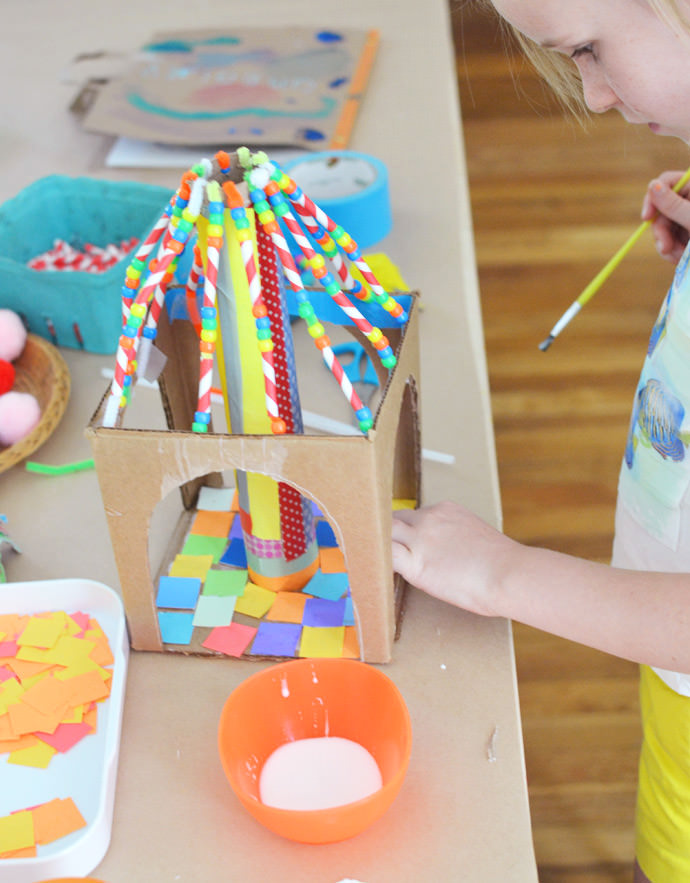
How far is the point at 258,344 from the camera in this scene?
1.96 ft

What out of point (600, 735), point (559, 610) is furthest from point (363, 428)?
point (600, 735)

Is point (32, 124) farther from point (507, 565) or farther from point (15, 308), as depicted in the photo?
point (507, 565)

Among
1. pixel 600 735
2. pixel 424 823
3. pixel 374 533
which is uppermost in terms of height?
pixel 374 533

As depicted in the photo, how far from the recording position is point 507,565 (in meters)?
0.64

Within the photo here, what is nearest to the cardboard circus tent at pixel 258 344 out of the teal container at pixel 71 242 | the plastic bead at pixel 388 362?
the plastic bead at pixel 388 362

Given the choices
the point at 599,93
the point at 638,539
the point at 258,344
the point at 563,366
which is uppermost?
the point at 599,93

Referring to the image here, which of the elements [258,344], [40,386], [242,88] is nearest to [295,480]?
[258,344]

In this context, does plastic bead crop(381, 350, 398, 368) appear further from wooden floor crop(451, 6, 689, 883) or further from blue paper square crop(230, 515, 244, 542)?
wooden floor crop(451, 6, 689, 883)

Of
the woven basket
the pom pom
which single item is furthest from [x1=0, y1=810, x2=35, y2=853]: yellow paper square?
the pom pom

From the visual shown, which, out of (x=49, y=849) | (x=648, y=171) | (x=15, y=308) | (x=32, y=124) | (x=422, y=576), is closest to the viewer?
(x=49, y=849)

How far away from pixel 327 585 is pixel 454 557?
0.32 ft

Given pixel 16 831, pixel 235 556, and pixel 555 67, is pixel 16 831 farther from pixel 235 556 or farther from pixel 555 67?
pixel 555 67

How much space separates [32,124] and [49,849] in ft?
3.45

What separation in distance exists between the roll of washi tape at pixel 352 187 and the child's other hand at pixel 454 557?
45 cm
